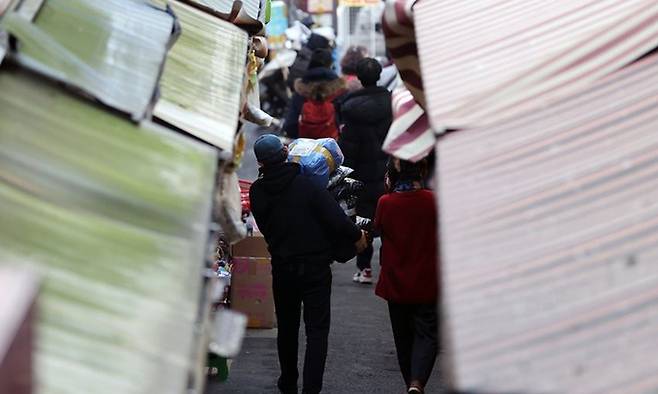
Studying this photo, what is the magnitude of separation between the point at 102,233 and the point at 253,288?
19.4ft

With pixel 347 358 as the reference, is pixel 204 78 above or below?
above

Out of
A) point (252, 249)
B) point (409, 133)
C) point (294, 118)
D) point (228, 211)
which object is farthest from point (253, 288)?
point (294, 118)

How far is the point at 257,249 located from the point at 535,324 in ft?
21.4

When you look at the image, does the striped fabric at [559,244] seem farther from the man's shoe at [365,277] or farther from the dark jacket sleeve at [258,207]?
the man's shoe at [365,277]

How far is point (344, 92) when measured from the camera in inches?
591

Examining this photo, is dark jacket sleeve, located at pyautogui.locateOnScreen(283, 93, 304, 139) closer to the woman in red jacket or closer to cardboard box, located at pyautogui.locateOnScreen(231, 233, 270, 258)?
cardboard box, located at pyautogui.locateOnScreen(231, 233, 270, 258)

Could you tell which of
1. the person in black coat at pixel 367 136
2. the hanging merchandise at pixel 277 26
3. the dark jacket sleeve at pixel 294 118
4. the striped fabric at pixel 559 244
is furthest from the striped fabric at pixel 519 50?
the hanging merchandise at pixel 277 26

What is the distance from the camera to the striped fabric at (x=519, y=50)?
559 centimetres

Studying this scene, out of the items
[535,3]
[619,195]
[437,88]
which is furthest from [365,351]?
[619,195]

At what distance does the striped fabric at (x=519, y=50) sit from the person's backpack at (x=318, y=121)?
6.79 meters

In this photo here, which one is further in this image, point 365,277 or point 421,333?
point 365,277

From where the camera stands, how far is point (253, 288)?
1039 cm

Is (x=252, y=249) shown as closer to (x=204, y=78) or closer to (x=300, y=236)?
(x=300, y=236)

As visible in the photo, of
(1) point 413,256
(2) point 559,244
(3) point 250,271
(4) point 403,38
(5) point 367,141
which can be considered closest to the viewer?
(2) point 559,244
